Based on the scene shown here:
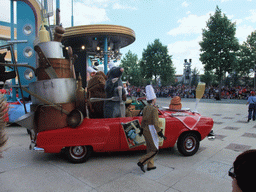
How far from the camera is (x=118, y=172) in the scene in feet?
12.3

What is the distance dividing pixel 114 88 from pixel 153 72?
117 feet

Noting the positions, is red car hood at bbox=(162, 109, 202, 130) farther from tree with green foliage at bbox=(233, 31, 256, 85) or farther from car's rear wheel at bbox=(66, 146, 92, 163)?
tree with green foliage at bbox=(233, 31, 256, 85)

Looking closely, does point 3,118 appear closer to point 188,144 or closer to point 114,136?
point 114,136

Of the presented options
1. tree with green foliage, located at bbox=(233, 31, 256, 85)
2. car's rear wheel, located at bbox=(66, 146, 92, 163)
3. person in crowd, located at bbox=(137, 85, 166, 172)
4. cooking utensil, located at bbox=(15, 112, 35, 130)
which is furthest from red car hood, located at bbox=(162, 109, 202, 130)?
tree with green foliage, located at bbox=(233, 31, 256, 85)

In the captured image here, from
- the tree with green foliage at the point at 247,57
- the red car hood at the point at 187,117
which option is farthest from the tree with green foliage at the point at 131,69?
the red car hood at the point at 187,117

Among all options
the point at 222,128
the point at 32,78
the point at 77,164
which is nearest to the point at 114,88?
the point at 77,164

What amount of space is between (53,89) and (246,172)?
3.66 meters

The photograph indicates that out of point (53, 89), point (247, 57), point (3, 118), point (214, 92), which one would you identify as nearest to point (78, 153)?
point (53, 89)

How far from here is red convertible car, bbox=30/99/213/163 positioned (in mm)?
3998

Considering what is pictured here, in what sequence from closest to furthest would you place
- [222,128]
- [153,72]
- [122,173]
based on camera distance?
[122,173] < [222,128] < [153,72]

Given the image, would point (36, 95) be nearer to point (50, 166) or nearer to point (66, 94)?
point (66, 94)

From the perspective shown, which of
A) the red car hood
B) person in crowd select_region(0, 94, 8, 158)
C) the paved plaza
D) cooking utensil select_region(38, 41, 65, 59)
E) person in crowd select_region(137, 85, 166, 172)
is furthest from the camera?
the red car hood

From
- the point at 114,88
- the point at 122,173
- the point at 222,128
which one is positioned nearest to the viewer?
the point at 122,173

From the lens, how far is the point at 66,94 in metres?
4.08
